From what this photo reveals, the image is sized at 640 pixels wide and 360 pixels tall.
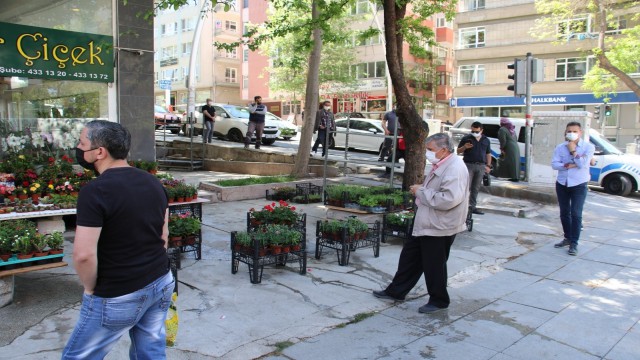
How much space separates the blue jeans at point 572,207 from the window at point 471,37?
35.8 meters

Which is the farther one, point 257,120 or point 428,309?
point 257,120

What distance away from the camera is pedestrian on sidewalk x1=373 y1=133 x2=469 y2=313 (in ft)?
15.3

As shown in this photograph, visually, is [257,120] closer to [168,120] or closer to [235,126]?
[235,126]

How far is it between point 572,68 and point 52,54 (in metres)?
35.4

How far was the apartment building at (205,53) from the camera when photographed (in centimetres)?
5672

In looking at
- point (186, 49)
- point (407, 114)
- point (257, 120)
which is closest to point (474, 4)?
point (257, 120)

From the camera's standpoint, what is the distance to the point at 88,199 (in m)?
2.45

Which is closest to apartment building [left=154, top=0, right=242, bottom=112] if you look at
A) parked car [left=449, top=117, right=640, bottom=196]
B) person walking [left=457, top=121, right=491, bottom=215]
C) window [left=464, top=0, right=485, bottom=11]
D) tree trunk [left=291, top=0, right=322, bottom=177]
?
window [left=464, top=0, right=485, bottom=11]

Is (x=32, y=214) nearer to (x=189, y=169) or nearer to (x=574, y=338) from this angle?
(x=574, y=338)

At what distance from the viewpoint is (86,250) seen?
2.46 metres

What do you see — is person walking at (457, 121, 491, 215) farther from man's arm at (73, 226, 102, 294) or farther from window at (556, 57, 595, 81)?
window at (556, 57, 595, 81)

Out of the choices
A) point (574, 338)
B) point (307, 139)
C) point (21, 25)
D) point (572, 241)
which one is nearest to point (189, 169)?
point (307, 139)

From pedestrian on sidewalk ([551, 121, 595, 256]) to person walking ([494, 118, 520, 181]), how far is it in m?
5.48

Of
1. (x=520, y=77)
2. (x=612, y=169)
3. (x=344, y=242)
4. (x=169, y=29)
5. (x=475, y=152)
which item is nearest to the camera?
(x=344, y=242)
